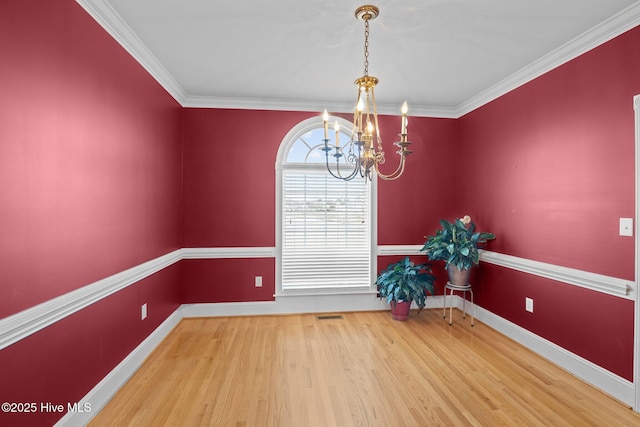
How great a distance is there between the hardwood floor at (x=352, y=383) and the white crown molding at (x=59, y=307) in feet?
2.48

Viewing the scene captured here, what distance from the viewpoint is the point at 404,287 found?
12.6ft

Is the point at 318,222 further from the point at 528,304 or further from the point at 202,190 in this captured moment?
the point at 528,304

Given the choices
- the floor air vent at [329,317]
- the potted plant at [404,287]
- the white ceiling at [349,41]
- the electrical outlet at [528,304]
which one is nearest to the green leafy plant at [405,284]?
the potted plant at [404,287]

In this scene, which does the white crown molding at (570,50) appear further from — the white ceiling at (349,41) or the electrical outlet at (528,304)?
the electrical outlet at (528,304)

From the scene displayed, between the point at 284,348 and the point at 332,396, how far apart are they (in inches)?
35.5

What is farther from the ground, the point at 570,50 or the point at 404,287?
the point at 570,50

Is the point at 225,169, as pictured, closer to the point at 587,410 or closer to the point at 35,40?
the point at 35,40

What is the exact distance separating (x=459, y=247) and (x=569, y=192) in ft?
3.80

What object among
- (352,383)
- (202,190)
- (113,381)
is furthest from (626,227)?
(202,190)

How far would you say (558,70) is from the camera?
2.88 metres

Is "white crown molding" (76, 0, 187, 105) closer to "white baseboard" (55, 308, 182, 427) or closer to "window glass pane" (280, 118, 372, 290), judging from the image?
"window glass pane" (280, 118, 372, 290)

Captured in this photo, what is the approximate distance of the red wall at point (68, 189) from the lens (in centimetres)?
149

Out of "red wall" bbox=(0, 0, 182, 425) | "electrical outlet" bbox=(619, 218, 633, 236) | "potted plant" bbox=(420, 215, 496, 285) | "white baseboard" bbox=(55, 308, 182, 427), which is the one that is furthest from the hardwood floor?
"electrical outlet" bbox=(619, 218, 633, 236)

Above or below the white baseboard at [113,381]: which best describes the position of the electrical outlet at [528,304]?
above
